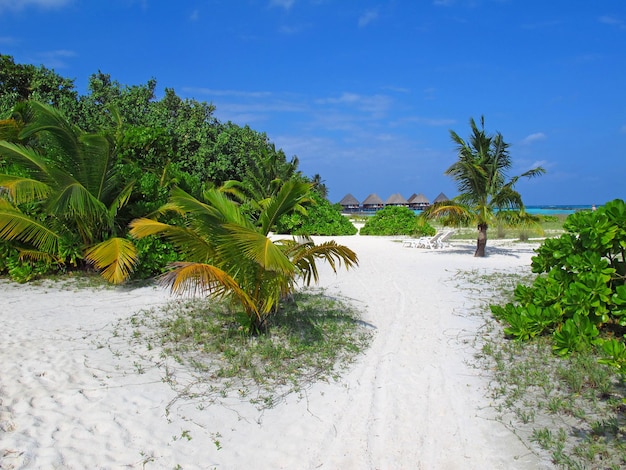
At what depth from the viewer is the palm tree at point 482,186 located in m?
12.9

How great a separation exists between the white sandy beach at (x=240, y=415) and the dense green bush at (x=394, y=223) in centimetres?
1783

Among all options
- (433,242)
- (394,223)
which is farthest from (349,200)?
(433,242)

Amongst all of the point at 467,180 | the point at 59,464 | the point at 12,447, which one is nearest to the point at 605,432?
the point at 59,464

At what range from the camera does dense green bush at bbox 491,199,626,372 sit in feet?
15.0

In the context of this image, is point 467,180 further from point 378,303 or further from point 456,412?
point 456,412

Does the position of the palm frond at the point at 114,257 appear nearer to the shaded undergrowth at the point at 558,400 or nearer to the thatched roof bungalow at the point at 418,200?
the shaded undergrowth at the point at 558,400

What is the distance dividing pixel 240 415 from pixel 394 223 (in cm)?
2082

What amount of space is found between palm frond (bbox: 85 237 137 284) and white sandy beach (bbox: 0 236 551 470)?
152 cm

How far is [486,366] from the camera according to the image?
15.0 feet

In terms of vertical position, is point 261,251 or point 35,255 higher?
point 261,251

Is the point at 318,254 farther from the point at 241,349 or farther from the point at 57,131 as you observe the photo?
the point at 57,131

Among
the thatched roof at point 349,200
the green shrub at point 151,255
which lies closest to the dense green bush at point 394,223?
the green shrub at point 151,255

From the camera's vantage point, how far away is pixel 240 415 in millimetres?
3551

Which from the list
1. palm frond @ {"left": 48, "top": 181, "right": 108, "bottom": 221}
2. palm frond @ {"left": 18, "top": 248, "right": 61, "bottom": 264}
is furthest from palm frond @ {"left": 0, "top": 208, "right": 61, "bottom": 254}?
palm frond @ {"left": 48, "top": 181, "right": 108, "bottom": 221}
